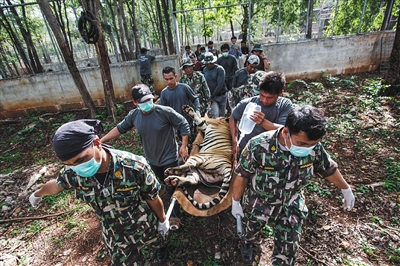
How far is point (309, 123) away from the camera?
1.48m

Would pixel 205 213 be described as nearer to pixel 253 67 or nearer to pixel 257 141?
pixel 257 141

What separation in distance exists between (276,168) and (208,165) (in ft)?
4.77

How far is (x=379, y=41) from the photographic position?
27.9 feet

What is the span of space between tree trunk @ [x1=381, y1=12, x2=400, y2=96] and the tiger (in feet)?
15.7

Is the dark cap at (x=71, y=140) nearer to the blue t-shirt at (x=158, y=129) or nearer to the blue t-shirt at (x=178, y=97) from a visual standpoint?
the blue t-shirt at (x=158, y=129)

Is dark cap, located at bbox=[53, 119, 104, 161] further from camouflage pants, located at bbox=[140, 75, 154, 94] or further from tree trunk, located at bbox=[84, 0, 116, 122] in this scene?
camouflage pants, located at bbox=[140, 75, 154, 94]

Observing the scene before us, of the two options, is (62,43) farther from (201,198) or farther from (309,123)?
(309,123)

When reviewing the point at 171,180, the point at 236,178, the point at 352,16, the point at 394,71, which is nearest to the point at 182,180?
the point at 171,180

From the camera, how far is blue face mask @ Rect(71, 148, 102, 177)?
1.52 metres

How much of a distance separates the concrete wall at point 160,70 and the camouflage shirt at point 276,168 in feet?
22.1

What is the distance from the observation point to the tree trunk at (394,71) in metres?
5.52

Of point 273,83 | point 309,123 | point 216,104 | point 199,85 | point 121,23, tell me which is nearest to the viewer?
point 309,123

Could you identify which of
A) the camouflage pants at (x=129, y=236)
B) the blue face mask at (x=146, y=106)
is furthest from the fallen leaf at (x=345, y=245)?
the blue face mask at (x=146, y=106)

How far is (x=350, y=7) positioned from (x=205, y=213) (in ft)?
34.6
